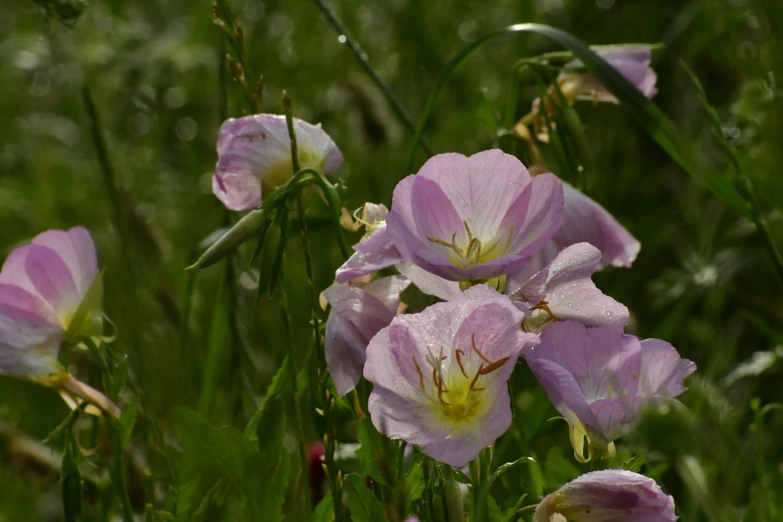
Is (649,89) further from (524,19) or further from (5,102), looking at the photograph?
(5,102)

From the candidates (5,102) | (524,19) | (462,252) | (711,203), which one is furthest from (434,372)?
(5,102)

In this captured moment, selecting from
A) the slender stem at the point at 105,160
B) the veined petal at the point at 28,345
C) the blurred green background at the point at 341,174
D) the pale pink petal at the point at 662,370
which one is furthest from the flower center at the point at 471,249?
the slender stem at the point at 105,160

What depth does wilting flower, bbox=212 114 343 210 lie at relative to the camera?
0.89 metres

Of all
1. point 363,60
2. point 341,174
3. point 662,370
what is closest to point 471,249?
point 662,370

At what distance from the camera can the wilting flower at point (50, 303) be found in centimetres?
84

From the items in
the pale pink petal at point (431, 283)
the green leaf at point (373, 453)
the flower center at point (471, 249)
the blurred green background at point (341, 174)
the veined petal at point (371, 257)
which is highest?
the veined petal at point (371, 257)

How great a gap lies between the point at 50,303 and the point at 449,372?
0.38 m

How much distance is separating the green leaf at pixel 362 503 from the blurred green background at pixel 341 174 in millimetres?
198

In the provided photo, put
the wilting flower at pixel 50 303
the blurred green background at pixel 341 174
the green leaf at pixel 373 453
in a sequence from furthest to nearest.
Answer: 1. the blurred green background at pixel 341 174
2. the wilting flower at pixel 50 303
3. the green leaf at pixel 373 453

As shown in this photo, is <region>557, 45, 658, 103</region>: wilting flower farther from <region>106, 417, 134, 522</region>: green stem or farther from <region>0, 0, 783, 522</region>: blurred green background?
<region>106, 417, 134, 522</region>: green stem

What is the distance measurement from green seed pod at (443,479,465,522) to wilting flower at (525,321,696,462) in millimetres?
90

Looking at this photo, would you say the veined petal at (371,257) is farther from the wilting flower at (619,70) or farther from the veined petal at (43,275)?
the wilting flower at (619,70)

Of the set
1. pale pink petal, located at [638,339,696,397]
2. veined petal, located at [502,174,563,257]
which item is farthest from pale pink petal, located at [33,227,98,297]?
pale pink petal, located at [638,339,696,397]

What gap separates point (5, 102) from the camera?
313cm
